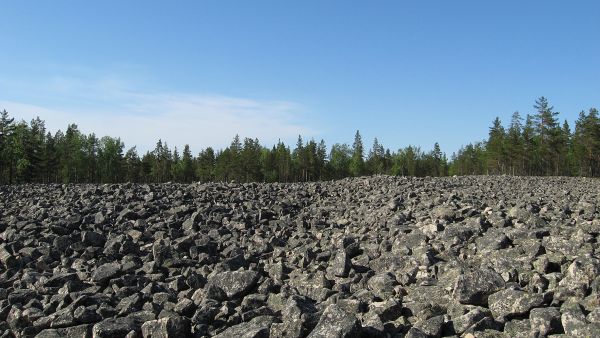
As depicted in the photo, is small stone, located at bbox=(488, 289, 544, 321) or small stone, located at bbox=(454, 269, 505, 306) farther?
small stone, located at bbox=(454, 269, 505, 306)

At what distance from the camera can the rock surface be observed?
6945 mm

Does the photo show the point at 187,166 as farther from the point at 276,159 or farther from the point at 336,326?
the point at 336,326

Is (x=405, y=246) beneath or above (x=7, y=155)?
beneath

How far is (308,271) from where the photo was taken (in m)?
10.4

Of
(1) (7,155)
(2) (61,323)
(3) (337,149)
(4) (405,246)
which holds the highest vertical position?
(3) (337,149)

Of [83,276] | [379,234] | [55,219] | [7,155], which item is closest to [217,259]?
[83,276]

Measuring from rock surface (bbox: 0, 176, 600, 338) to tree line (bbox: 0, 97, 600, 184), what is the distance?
68.5 metres

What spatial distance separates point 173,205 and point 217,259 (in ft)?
23.2

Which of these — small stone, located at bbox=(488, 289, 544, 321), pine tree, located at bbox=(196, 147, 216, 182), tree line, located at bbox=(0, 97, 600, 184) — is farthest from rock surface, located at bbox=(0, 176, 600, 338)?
pine tree, located at bbox=(196, 147, 216, 182)

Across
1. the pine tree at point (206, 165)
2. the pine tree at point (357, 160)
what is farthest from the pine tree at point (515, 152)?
the pine tree at point (206, 165)

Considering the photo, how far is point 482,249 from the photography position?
980 centimetres

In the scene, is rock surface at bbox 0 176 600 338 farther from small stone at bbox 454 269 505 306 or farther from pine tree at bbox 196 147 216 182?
pine tree at bbox 196 147 216 182

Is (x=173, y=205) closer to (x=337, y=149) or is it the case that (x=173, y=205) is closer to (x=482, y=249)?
(x=482, y=249)

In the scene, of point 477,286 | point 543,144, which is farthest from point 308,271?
point 543,144
